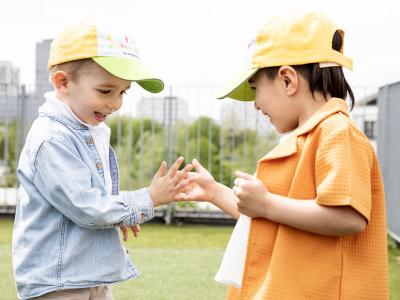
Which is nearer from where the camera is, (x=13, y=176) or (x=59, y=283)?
(x=59, y=283)

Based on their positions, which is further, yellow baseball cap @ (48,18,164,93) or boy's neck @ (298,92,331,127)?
yellow baseball cap @ (48,18,164,93)

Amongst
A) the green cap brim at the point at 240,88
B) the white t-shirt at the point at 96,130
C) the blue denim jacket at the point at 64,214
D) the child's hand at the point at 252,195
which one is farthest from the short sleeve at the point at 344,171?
the white t-shirt at the point at 96,130

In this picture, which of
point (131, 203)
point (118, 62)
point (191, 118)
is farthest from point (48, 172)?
point (191, 118)

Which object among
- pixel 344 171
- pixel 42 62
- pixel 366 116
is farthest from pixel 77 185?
pixel 42 62

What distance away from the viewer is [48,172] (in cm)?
203

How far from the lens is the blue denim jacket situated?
2031mm

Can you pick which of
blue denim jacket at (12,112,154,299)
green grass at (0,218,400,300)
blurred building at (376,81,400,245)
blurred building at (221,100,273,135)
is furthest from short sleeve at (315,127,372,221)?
blurred building at (221,100,273,135)

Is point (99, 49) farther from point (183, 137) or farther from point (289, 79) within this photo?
point (183, 137)

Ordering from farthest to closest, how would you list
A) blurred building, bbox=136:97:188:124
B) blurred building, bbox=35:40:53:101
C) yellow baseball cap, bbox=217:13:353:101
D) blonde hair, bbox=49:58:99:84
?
blurred building, bbox=35:40:53:101 → blurred building, bbox=136:97:188:124 → blonde hair, bbox=49:58:99:84 → yellow baseball cap, bbox=217:13:353:101

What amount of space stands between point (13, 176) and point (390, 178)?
4778mm

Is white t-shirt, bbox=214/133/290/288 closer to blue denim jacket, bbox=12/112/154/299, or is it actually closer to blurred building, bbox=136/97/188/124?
blue denim jacket, bbox=12/112/154/299

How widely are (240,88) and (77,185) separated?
23.3 inches

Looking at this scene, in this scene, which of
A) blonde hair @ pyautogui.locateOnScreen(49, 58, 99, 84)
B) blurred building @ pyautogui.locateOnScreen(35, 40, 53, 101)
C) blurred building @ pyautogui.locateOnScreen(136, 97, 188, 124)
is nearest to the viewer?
blonde hair @ pyautogui.locateOnScreen(49, 58, 99, 84)

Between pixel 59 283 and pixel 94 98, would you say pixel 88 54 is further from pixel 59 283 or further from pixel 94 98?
pixel 59 283
